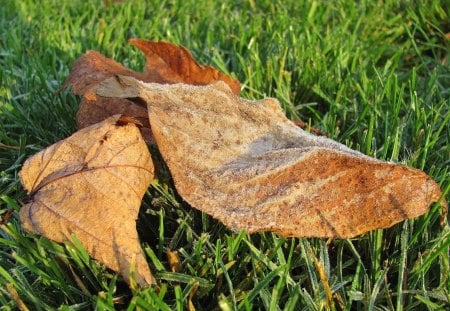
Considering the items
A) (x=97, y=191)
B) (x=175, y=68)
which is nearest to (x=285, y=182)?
(x=97, y=191)

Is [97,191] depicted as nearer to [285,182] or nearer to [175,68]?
[285,182]

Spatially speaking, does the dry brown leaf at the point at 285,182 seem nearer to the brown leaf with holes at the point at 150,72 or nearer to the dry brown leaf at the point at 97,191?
the dry brown leaf at the point at 97,191

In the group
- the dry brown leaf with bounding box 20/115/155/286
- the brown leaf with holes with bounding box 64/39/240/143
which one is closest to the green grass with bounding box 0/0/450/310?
the dry brown leaf with bounding box 20/115/155/286

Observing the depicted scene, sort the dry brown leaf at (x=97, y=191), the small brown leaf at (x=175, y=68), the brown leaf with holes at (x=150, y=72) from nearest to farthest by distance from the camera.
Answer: the dry brown leaf at (x=97, y=191)
the brown leaf with holes at (x=150, y=72)
the small brown leaf at (x=175, y=68)

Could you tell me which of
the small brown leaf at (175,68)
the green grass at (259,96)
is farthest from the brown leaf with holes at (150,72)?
the green grass at (259,96)

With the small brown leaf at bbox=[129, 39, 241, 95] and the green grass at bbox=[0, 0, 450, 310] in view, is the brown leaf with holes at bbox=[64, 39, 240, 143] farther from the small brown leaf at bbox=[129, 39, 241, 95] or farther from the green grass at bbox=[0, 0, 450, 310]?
the green grass at bbox=[0, 0, 450, 310]

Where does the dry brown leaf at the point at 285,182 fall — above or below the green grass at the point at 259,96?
above

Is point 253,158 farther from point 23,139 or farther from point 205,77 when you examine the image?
point 23,139
